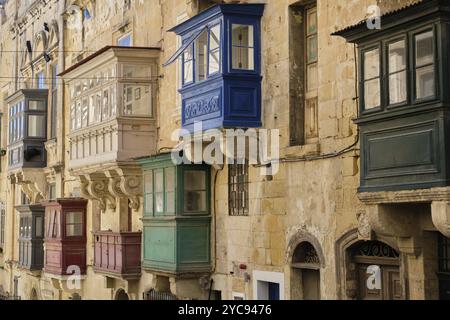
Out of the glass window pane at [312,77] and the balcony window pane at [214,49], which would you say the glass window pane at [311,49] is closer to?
the glass window pane at [312,77]

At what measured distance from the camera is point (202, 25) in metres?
15.8

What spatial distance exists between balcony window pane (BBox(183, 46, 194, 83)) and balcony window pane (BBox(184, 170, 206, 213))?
6.19 feet

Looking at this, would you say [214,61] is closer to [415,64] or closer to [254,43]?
[254,43]

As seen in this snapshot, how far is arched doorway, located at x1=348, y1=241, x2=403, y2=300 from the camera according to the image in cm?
1234

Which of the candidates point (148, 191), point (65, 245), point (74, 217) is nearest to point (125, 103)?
point (148, 191)

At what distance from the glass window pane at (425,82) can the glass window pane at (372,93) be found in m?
0.82

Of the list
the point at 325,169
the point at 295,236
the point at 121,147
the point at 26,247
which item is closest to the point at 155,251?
the point at 121,147

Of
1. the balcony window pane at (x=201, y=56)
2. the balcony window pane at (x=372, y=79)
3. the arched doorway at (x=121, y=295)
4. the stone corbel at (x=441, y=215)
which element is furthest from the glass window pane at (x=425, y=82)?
the arched doorway at (x=121, y=295)

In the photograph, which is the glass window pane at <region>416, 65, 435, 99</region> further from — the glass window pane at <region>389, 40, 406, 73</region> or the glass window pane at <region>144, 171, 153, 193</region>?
the glass window pane at <region>144, 171, 153, 193</region>

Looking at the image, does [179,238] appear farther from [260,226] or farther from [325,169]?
[325,169]

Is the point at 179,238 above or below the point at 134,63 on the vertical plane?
below

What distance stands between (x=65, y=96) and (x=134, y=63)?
703 centimetres

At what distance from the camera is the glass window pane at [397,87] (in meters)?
10.7

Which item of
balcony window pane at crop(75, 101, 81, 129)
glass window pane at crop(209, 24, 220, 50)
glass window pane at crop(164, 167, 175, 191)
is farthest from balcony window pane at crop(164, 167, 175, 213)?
balcony window pane at crop(75, 101, 81, 129)
